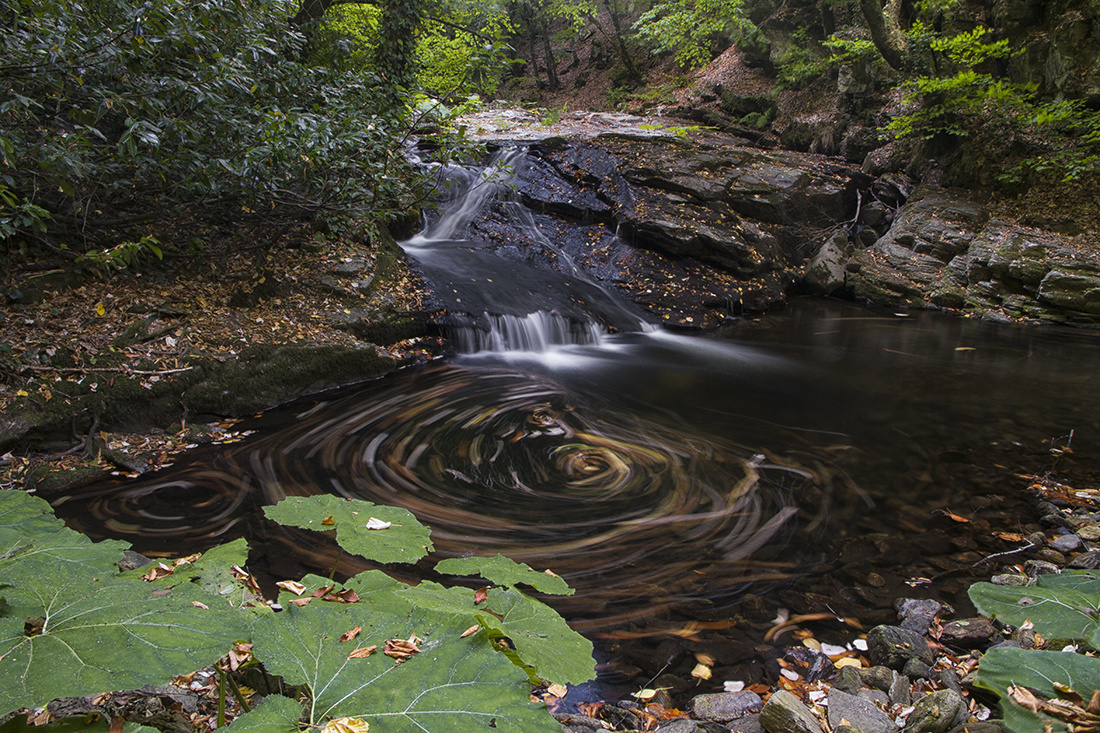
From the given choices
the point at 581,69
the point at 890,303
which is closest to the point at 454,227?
the point at 890,303

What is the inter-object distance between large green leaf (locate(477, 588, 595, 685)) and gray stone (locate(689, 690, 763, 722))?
1.15 m

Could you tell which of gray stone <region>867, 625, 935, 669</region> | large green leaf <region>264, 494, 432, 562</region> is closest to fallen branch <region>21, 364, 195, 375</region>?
large green leaf <region>264, 494, 432, 562</region>

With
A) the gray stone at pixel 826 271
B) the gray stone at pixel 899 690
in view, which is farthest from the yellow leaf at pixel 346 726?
the gray stone at pixel 826 271

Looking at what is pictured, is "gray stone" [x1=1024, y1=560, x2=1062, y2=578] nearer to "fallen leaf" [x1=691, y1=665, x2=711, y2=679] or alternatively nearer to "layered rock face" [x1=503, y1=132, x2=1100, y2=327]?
"fallen leaf" [x1=691, y1=665, x2=711, y2=679]

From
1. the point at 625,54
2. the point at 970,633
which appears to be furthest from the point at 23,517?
the point at 625,54

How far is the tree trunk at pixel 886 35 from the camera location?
1391 cm

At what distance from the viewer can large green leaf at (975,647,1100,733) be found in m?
1.14

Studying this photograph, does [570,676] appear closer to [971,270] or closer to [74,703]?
[74,703]

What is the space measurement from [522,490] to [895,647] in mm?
2725

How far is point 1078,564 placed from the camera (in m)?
3.44

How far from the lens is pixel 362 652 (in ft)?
3.66

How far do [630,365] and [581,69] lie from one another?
25043 millimetres

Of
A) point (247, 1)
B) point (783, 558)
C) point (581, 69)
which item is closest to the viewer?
point (783, 558)

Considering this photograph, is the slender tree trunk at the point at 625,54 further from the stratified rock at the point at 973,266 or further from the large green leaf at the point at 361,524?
the large green leaf at the point at 361,524
